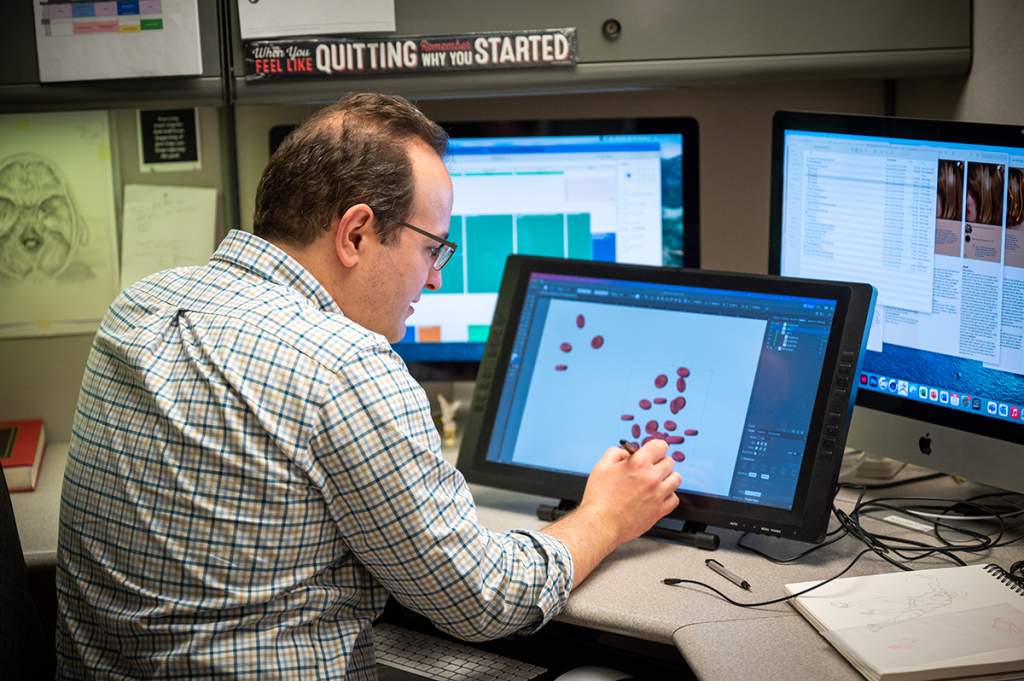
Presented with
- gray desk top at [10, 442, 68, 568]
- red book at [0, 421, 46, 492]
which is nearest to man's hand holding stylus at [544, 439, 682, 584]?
gray desk top at [10, 442, 68, 568]

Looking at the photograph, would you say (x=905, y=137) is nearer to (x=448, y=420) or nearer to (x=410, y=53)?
(x=410, y=53)

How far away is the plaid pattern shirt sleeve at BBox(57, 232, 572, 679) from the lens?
83 centimetres

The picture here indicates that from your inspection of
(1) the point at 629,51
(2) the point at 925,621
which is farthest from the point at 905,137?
(2) the point at 925,621

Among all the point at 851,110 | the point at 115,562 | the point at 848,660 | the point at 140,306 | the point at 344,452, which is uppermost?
the point at 851,110

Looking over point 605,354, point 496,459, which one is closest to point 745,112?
point 605,354

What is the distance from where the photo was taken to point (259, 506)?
0.83 meters

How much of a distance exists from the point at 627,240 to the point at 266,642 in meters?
0.92

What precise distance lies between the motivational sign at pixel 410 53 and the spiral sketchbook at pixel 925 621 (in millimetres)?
810

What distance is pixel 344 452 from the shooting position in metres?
0.82

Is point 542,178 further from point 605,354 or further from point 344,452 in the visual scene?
point 344,452

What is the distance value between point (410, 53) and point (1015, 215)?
2.72ft

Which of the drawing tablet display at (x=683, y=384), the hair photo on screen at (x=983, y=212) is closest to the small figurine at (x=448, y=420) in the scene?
the drawing tablet display at (x=683, y=384)

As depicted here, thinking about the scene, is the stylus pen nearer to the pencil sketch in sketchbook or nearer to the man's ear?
the pencil sketch in sketchbook

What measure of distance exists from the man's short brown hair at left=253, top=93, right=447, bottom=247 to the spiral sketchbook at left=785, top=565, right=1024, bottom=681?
2.02 ft
